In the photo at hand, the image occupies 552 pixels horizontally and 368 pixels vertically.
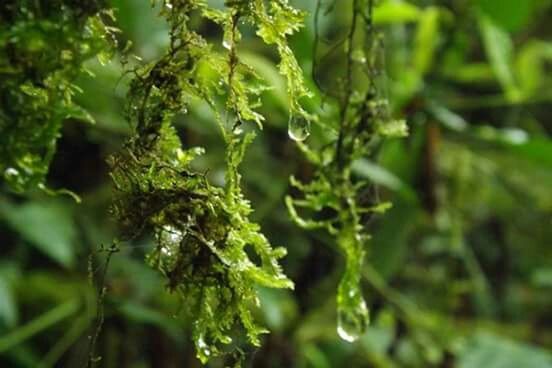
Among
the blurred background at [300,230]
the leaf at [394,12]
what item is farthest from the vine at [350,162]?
the leaf at [394,12]

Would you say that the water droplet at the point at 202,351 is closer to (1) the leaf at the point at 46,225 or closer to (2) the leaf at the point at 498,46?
(1) the leaf at the point at 46,225

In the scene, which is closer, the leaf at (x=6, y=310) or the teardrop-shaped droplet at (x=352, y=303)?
the teardrop-shaped droplet at (x=352, y=303)

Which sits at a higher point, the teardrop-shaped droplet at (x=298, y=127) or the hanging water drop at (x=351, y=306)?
the teardrop-shaped droplet at (x=298, y=127)

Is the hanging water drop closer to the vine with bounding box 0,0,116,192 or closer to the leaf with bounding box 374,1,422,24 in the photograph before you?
the vine with bounding box 0,0,116,192

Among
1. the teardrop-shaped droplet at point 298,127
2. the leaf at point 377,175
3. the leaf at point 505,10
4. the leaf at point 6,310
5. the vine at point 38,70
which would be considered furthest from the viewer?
the leaf at point 505,10

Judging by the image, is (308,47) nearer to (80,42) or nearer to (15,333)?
(15,333)

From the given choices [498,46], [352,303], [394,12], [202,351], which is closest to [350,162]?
[352,303]

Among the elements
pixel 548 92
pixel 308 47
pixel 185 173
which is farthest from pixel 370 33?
pixel 548 92

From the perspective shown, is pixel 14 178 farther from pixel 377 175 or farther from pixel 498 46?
pixel 498 46
